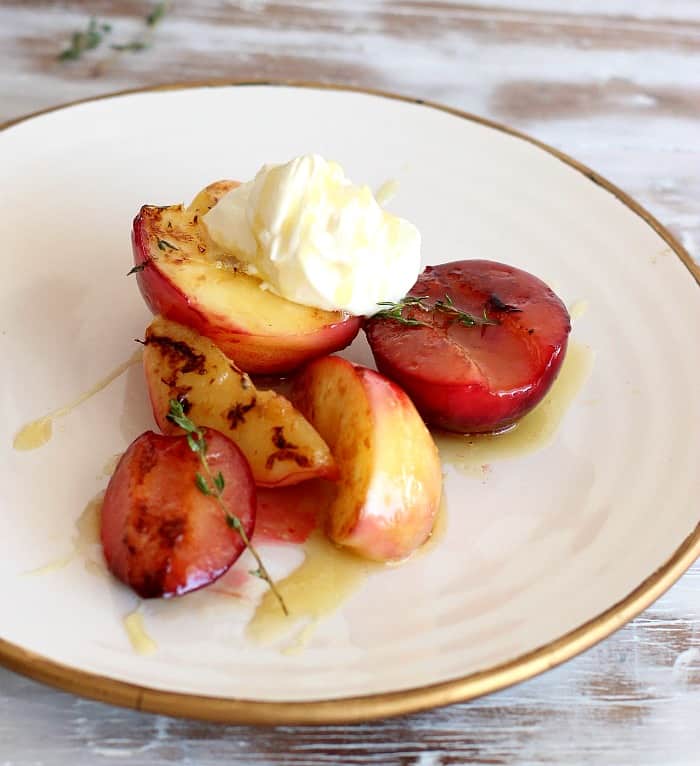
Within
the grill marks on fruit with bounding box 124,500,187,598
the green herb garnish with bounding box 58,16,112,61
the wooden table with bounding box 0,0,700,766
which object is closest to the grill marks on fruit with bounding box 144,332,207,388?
the grill marks on fruit with bounding box 124,500,187,598

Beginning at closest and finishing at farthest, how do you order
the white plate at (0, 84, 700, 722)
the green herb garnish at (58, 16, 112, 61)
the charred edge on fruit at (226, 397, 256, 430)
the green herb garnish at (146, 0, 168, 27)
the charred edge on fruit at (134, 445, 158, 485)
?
1. the white plate at (0, 84, 700, 722)
2. the charred edge on fruit at (134, 445, 158, 485)
3. the charred edge on fruit at (226, 397, 256, 430)
4. the green herb garnish at (58, 16, 112, 61)
5. the green herb garnish at (146, 0, 168, 27)

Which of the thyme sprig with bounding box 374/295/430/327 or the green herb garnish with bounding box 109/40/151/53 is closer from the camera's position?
the thyme sprig with bounding box 374/295/430/327

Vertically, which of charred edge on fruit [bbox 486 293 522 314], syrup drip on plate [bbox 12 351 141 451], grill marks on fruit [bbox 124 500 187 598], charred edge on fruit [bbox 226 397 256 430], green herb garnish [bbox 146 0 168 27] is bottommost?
syrup drip on plate [bbox 12 351 141 451]

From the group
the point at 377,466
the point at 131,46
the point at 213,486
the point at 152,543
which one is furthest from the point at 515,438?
the point at 131,46

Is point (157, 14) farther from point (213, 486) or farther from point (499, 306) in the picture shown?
point (213, 486)

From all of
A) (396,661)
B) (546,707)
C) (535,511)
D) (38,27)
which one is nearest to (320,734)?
(396,661)

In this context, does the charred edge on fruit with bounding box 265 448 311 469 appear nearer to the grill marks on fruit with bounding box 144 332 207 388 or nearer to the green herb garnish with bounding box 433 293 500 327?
the grill marks on fruit with bounding box 144 332 207 388
